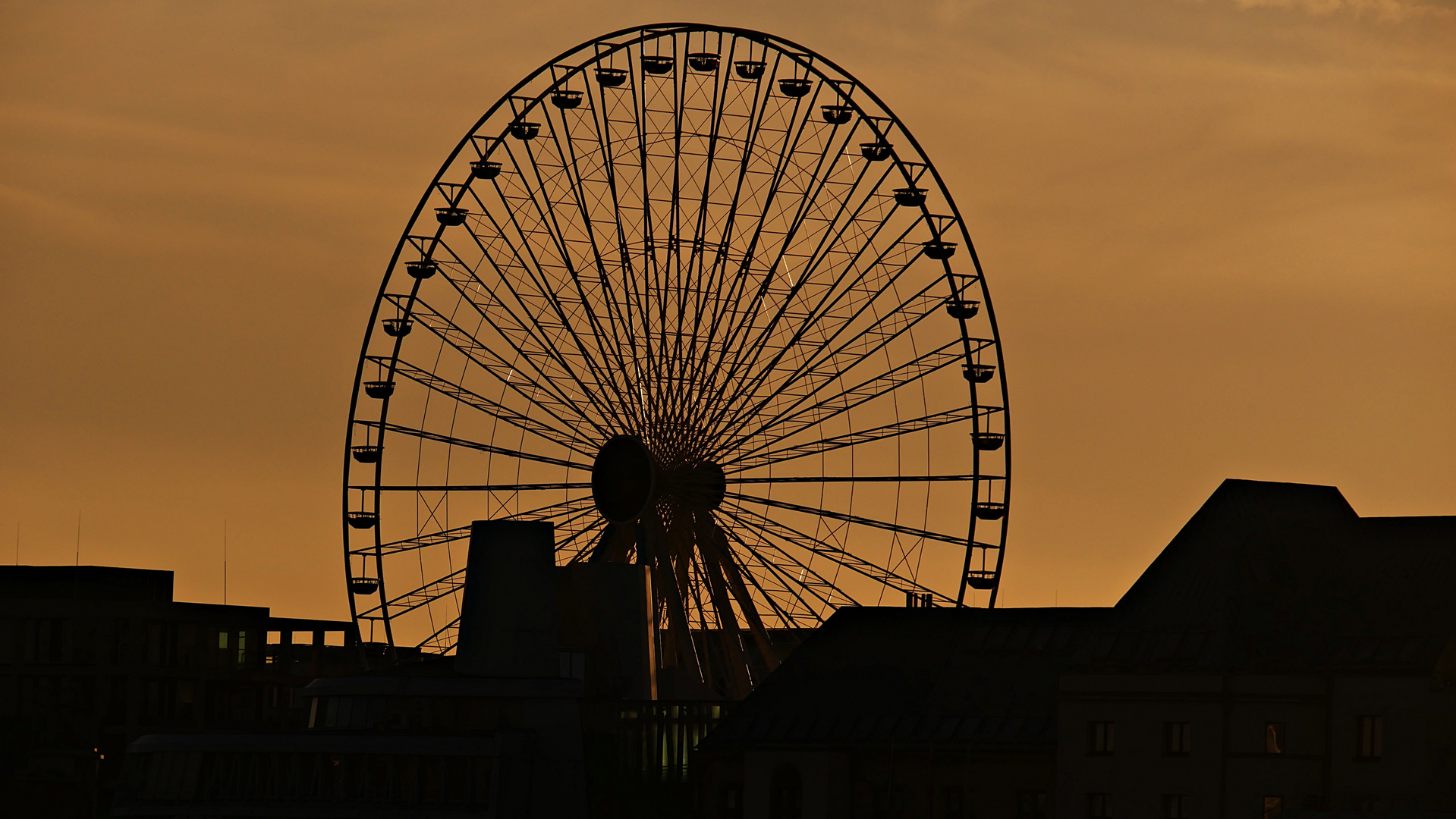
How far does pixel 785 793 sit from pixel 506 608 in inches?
454

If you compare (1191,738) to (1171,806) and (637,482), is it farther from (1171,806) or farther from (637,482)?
(637,482)

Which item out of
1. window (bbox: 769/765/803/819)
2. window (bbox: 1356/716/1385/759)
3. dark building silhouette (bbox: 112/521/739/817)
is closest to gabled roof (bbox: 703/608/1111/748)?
window (bbox: 769/765/803/819)

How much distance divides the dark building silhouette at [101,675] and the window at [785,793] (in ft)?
135

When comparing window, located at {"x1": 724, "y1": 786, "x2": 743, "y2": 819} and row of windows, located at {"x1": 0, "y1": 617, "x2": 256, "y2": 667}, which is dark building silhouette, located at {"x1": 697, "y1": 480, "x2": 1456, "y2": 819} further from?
row of windows, located at {"x1": 0, "y1": 617, "x2": 256, "y2": 667}

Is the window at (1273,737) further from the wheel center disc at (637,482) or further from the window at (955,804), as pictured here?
the wheel center disc at (637,482)

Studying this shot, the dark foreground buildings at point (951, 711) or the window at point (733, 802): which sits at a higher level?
the dark foreground buildings at point (951, 711)

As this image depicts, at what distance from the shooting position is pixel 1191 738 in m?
78.9

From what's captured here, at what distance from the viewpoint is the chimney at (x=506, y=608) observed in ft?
274

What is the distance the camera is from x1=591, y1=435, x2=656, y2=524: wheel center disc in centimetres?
9012

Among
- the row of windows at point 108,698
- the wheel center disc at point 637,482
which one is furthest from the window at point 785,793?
the row of windows at point 108,698

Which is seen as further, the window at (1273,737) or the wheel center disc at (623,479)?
the wheel center disc at (623,479)

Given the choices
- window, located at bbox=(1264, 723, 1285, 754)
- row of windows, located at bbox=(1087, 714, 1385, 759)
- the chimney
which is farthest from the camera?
the chimney

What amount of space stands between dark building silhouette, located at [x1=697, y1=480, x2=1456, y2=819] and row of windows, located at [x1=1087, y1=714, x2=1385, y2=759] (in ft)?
0.16

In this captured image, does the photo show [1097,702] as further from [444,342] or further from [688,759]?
[444,342]
